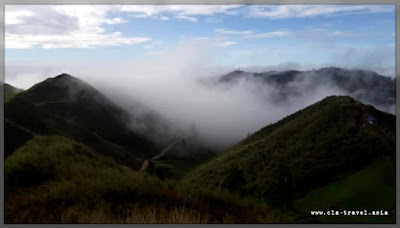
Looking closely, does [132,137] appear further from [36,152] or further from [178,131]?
[36,152]

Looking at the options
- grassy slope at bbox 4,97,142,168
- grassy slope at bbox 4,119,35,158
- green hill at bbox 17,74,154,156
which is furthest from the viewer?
green hill at bbox 17,74,154,156

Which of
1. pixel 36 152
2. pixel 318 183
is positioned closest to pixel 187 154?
pixel 318 183

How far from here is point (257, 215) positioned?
8.77 m

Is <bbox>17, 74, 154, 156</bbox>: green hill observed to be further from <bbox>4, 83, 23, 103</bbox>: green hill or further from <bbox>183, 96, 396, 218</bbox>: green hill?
<bbox>183, 96, 396, 218</bbox>: green hill

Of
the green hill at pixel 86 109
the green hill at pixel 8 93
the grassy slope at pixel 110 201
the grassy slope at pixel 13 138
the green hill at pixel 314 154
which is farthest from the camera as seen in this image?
the green hill at pixel 86 109

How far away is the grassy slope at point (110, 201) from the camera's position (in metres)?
8.05

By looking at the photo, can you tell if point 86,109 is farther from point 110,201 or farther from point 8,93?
point 110,201

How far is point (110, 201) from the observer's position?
869cm

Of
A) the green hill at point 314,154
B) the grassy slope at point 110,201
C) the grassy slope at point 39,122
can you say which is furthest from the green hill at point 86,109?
the grassy slope at point 110,201

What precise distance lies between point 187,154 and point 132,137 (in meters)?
21.3

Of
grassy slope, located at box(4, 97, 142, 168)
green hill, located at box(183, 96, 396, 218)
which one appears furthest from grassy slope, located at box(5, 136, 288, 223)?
grassy slope, located at box(4, 97, 142, 168)

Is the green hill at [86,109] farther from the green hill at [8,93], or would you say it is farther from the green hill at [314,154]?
the green hill at [314,154]

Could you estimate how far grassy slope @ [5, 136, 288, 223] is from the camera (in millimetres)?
8055

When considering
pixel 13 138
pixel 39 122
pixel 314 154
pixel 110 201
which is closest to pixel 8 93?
pixel 39 122
